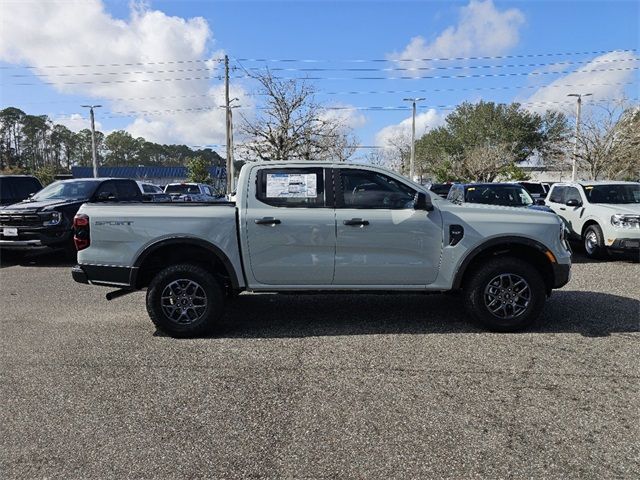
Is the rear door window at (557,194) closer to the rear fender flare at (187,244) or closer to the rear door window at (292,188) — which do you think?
the rear door window at (292,188)

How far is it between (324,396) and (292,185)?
235 cm

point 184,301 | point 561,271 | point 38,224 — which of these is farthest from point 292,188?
point 38,224

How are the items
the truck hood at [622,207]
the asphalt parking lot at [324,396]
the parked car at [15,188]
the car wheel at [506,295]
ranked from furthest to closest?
the parked car at [15,188]
the truck hood at [622,207]
the car wheel at [506,295]
the asphalt parking lot at [324,396]

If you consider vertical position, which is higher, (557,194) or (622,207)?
(557,194)

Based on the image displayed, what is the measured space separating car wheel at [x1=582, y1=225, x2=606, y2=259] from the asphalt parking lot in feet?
13.3

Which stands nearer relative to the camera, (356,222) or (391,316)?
(356,222)

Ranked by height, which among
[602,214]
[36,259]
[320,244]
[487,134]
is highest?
[487,134]

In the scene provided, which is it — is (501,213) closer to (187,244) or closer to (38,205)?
(187,244)

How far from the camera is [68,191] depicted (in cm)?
1098

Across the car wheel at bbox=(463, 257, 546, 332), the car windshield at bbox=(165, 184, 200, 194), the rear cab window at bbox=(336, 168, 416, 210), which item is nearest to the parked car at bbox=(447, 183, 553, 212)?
the car wheel at bbox=(463, 257, 546, 332)

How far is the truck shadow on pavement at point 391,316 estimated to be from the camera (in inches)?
209

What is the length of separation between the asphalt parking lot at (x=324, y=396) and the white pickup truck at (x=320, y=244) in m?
0.48

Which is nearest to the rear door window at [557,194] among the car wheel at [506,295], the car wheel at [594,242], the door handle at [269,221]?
the car wheel at [594,242]

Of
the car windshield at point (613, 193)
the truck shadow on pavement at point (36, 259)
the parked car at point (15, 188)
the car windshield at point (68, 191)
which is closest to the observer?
the truck shadow on pavement at point (36, 259)
